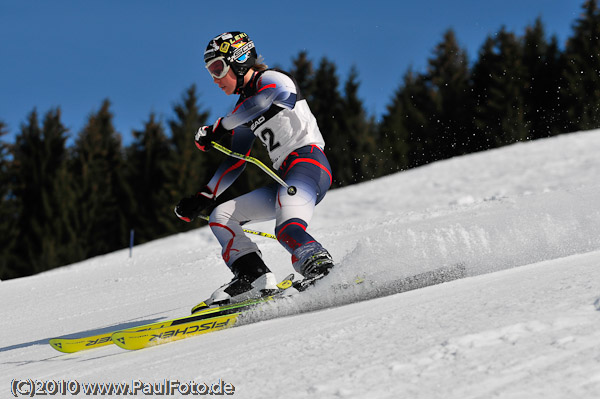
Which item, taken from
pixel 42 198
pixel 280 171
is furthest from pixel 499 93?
pixel 280 171

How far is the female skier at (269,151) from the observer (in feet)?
13.1

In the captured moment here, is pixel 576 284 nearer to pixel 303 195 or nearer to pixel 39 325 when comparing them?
pixel 303 195

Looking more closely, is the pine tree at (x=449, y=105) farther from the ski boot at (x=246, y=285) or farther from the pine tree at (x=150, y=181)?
the ski boot at (x=246, y=285)

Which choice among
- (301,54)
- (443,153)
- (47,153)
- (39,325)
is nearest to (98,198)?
(47,153)

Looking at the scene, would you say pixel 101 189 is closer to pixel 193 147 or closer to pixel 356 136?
pixel 193 147

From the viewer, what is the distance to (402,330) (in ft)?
7.50

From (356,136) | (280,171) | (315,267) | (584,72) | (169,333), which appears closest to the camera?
(169,333)

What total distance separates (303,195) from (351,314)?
1.24 m

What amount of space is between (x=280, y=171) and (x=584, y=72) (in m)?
25.1

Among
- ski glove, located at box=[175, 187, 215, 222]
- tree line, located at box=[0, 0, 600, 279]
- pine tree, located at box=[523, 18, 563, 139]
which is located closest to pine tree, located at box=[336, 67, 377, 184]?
tree line, located at box=[0, 0, 600, 279]

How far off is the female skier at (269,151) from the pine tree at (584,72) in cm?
2215

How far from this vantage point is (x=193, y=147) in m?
26.5

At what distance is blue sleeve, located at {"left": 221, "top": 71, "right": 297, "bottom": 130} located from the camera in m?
3.96

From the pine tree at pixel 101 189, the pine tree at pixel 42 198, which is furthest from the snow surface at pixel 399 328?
the pine tree at pixel 101 189
